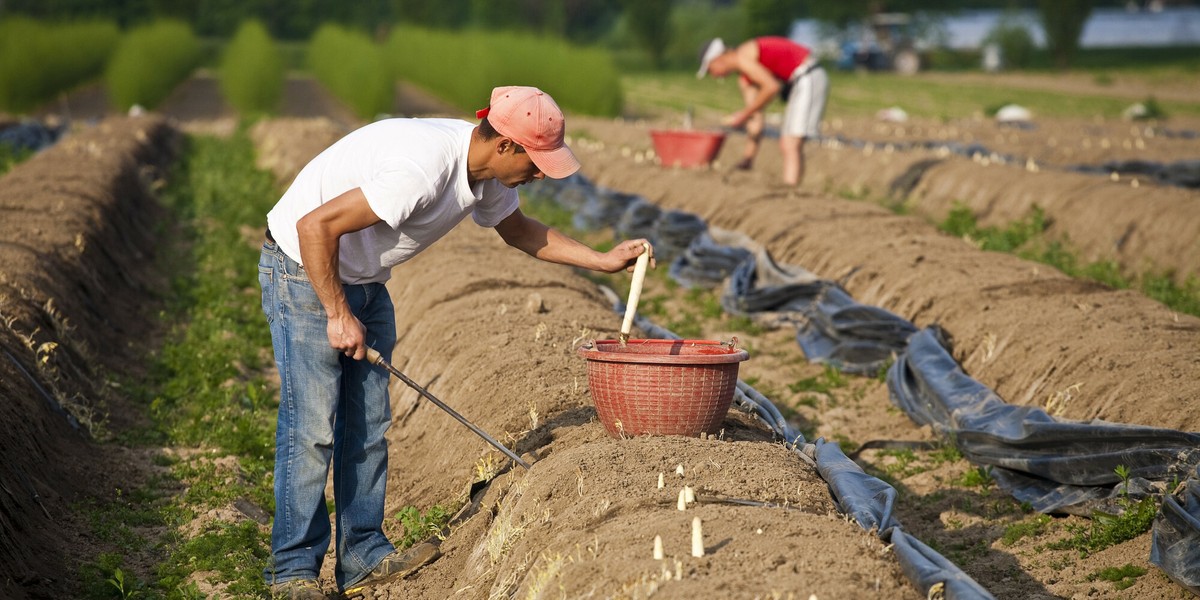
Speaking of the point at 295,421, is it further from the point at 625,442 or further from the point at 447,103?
the point at 447,103

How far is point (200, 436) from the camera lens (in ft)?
20.7

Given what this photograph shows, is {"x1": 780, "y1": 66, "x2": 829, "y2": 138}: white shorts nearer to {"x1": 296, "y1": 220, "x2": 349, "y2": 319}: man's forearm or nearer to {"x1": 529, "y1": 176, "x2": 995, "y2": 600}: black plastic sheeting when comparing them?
{"x1": 529, "y1": 176, "x2": 995, "y2": 600}: black plastic sheeting

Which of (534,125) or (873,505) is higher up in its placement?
(534,125)

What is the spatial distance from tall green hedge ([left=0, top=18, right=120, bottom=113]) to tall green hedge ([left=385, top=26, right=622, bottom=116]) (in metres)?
9.59

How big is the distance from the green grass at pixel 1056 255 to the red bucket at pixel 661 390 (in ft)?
15.6

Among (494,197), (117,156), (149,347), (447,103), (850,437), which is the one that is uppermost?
(494,197)

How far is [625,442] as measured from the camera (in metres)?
4.18

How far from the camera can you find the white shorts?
1109cm

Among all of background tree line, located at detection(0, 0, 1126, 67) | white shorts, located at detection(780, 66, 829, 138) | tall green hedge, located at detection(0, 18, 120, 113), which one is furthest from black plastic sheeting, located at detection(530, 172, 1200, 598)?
background tree line, located at detection(0, 0, 1126, 67)

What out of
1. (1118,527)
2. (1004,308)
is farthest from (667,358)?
(1004,308)

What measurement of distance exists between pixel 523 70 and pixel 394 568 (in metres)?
26.2

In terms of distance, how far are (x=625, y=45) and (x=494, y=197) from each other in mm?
58943

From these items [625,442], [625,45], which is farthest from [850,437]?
[625,45]

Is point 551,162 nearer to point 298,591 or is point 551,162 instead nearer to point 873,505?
point 873,505
